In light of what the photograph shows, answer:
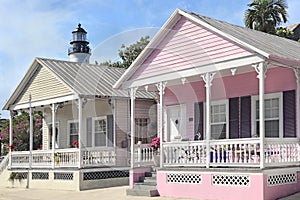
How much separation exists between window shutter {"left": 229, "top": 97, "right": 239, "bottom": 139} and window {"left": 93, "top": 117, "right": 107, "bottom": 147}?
7738mm

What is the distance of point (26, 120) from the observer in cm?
3469

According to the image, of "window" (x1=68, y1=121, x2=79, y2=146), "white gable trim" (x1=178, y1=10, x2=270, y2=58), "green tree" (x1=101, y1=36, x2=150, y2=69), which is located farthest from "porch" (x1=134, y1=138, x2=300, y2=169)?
"green tree" (x1=101, y1=36, x2=150, y2=69)

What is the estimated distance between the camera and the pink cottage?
14156mm

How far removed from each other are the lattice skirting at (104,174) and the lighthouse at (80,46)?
72.1ft

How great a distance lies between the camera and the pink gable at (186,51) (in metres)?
15.4

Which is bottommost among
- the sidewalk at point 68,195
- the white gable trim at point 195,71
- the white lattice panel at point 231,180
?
the sidewalk at point 68,195

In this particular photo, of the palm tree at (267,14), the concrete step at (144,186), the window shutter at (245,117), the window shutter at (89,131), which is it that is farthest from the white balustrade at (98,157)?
the palm tree at (267,14)

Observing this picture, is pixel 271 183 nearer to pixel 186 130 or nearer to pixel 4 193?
pixel 186 130

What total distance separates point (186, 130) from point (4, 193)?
8580 millimetres

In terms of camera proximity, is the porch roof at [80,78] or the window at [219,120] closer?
the window at [219,120]

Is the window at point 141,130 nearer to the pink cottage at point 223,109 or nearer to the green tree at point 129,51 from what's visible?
the pink cottage at point 223,109

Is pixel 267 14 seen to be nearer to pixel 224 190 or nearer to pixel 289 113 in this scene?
pixel 289 113

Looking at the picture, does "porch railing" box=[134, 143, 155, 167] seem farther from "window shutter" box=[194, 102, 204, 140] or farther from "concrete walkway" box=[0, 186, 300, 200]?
"window shutter" box=[194, 102, 204, 140]

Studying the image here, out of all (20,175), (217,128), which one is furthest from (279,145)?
(20,175)
